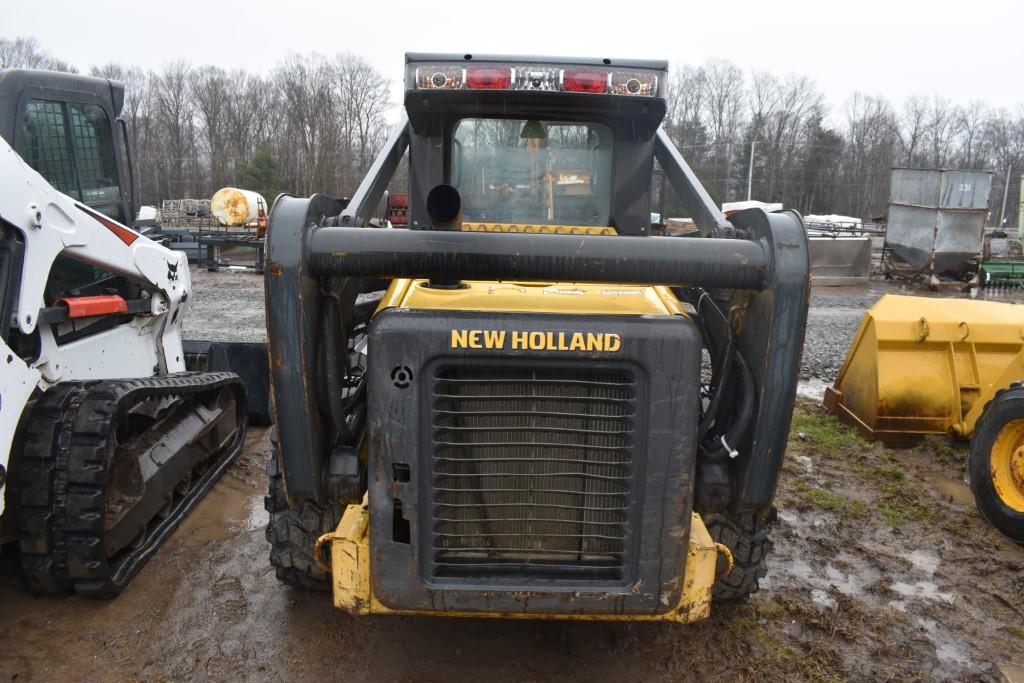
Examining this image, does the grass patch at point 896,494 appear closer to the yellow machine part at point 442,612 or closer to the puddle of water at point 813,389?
the puddle of water at point 813,389

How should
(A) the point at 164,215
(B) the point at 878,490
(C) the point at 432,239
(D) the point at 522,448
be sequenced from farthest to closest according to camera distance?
(A) the point at 164,215
(B) the point at 878,490
(D) the point at 522,448
(C) the point at 432,239

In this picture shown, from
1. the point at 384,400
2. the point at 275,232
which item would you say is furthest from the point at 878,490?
the point at 275,232

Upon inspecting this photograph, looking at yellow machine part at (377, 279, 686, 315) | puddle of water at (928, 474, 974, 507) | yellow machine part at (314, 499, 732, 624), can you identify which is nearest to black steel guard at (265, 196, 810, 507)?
yellow machine part at (377, 279, 686, 315)

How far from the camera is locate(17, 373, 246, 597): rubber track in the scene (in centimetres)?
351

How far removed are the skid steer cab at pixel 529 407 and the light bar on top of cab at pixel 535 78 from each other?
795mm

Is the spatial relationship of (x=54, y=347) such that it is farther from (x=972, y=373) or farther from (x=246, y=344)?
(x=972, y=373)

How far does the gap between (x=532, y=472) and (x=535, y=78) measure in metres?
1.79

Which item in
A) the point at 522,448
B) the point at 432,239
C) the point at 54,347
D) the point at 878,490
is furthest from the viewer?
the point at 878,490

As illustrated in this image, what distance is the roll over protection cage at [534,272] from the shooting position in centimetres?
261

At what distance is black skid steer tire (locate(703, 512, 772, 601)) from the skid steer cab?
0.67ft

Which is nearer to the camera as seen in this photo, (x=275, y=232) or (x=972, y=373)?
(x=275, y=232)

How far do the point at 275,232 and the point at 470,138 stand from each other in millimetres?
1679

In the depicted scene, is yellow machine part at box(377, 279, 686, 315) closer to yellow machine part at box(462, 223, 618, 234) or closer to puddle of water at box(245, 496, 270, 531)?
yellow machine part at box(462, 223, 618, 234)

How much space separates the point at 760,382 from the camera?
9.25ft
